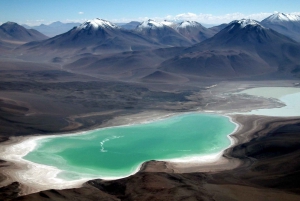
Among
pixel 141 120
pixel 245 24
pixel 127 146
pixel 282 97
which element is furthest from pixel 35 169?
pixel 245 24

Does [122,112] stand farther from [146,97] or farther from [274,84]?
[274,84]

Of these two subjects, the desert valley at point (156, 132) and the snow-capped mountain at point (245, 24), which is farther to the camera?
the snow-capped mountain at point (245, 24)

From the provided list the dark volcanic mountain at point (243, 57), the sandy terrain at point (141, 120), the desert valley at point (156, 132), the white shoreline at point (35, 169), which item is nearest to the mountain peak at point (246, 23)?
the dark volcanic mountain at point (243, 57)

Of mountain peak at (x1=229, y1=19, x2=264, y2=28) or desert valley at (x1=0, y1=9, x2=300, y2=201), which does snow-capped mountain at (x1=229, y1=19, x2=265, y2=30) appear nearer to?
mountain peak at (x1=229, y1=19, x2=264, y2=28)

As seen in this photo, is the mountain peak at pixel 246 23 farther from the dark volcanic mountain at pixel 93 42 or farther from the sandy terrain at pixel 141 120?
the sandy terrain at pixel 141 120

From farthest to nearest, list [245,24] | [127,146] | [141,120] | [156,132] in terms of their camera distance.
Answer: [245,24] < [141,120] < [156,132] < [127,146]

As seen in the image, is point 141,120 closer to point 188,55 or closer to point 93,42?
point 188,55

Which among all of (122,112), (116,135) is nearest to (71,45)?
(122,112)
